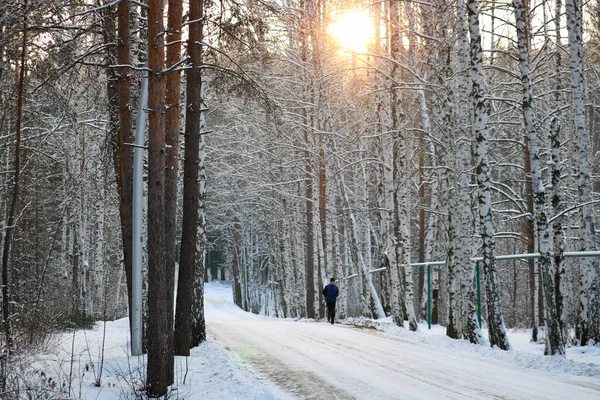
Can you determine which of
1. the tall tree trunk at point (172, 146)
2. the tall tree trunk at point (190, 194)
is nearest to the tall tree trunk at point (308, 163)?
the tall tree trunk at point (190, 194)

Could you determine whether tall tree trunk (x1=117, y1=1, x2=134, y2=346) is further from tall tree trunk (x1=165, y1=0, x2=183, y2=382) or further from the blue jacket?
the blue jacket

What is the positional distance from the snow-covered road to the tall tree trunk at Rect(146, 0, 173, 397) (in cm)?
176

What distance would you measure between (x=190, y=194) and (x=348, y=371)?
496 cm

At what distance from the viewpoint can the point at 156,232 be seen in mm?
9227

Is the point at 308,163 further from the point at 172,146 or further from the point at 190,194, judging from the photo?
the point at 172,146

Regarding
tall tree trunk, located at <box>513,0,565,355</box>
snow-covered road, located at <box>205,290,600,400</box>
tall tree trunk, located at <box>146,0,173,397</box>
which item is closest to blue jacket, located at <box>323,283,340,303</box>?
snow-covered road, located at <box>205,290,600,400</box>

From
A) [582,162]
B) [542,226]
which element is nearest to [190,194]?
[542,226]

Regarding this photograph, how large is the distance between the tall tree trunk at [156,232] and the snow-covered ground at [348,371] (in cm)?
36

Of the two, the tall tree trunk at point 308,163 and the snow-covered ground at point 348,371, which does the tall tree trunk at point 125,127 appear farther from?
the tall tree trunk at point 308,163

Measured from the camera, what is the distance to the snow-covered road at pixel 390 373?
324 inches

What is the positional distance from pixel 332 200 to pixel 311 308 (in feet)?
19.6

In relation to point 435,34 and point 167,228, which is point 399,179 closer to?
point 435,34

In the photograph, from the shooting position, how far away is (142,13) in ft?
49.0

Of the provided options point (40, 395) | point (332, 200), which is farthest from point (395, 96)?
point (40, 395)
